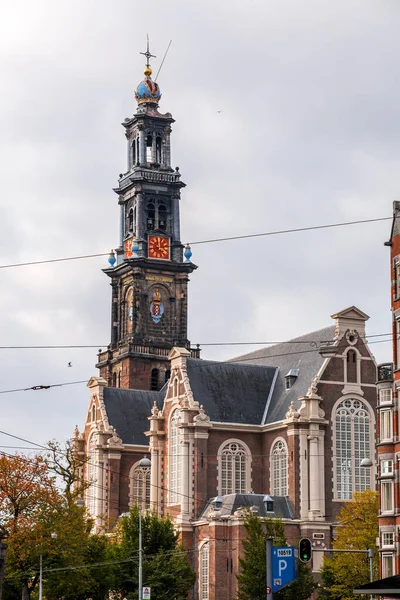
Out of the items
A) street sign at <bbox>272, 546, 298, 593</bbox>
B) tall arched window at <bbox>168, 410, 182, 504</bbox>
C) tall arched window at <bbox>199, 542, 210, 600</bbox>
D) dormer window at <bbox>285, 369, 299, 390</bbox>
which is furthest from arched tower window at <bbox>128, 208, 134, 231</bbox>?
street sign at <bbox>272, 546, 298, 593</bbox>

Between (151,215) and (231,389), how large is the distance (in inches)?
1069

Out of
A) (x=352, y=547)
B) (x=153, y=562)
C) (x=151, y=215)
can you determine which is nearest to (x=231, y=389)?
(x=153, y=562)

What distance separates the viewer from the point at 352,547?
80750mm

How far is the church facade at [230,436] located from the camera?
9281cm

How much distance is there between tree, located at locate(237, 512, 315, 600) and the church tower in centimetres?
4047

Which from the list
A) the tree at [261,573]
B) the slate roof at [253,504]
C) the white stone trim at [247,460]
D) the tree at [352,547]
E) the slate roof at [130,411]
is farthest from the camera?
the slate roof at [130,411]

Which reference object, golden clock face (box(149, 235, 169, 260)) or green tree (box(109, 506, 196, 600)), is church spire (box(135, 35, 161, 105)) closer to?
golden clock face (box(149, 235, 169, 260))

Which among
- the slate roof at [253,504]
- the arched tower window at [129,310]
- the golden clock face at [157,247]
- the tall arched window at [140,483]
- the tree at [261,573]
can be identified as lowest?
the tree at [261,573]

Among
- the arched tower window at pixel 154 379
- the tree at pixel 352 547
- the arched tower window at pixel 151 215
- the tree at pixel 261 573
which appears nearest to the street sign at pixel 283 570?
the tree at pixel 261 573

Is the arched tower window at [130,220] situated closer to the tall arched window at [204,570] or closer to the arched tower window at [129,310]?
the arched tower window at [129,310]

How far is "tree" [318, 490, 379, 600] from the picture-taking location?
77.2m

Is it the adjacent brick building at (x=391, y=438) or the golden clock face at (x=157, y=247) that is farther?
the golden clock face at (x=157, y=247)

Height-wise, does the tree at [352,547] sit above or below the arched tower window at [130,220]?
below

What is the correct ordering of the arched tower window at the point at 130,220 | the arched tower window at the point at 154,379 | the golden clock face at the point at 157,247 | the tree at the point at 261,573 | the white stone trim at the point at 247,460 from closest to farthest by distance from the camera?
the tree at the point at 261,573
the white stone trim at the point at 247,460
the arched tower window at the point at 154,379
the golden clock face at the point at 157,247
the arched tower window at the point at 130,220
